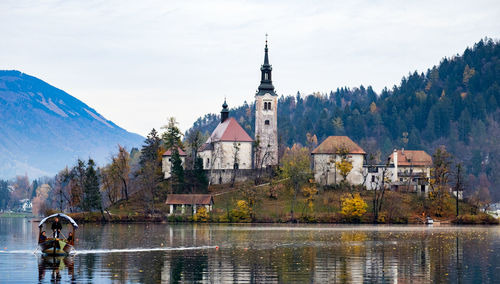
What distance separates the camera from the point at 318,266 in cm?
4622

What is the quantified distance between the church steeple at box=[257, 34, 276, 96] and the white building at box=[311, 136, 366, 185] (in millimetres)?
20265

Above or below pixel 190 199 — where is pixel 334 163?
above

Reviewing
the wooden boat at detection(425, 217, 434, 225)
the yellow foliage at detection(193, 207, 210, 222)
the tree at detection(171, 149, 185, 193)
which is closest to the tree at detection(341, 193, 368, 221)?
the wooden boat at detection(425, 217, 434, 225)

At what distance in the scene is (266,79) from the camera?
148 m

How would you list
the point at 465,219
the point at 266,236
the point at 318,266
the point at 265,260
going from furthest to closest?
1. the point at 465,219
2. the point at 266,236
3. the point at 265,260
4. the point at 318,266

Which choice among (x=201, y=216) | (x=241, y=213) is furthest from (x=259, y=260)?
(x=201, y=216)

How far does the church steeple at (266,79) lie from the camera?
147 meters

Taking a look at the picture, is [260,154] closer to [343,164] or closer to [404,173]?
[343,164]

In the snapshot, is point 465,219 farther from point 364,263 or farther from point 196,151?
point 364,263

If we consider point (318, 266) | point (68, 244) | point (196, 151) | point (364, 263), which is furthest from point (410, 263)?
point (196, 151)

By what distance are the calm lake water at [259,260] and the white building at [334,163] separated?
5698 cm

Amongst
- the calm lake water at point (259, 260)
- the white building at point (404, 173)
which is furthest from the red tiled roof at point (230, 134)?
the calm lake water at point (259, 260)

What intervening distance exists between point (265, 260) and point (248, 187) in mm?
73886

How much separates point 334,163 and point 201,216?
2723cm
